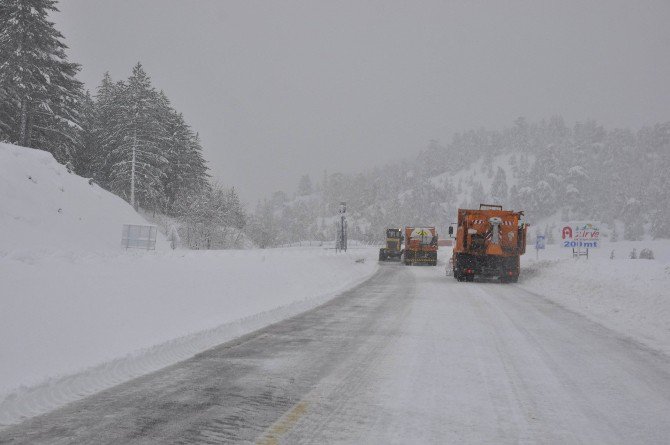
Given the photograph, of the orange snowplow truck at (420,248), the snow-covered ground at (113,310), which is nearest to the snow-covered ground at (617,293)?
the snow-covered ground at (113,310)

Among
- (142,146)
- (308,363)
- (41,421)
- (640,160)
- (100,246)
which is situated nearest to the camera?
(41,421)

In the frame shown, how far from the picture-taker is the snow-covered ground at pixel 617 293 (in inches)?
407

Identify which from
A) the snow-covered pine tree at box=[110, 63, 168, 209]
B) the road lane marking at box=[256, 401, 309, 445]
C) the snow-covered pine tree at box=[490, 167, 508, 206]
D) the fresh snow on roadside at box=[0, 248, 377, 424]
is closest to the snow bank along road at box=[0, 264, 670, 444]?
the road lane marking at box=[256, 401, 309, 445]

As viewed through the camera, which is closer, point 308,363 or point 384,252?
point 308,363

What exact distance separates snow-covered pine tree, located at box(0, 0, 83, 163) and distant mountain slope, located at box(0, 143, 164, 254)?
8298 mm

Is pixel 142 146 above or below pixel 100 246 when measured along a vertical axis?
above

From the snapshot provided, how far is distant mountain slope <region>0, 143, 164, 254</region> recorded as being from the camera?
20956mm

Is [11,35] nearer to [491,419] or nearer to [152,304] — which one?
[152,304]

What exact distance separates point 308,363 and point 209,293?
5.48 meters

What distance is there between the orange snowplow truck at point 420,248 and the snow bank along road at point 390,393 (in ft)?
95.4

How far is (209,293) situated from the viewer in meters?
11.4

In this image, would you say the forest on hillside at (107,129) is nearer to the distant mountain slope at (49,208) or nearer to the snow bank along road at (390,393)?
the distant mountain slope at (49,208)

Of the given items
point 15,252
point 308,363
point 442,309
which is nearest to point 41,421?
point 308,363

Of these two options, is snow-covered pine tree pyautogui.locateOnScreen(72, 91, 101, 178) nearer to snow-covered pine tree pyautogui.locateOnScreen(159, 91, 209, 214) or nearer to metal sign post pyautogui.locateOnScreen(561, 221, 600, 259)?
snow-covered pine tree pyautogui.locateOnScreen(159, 91, 209, 214)
